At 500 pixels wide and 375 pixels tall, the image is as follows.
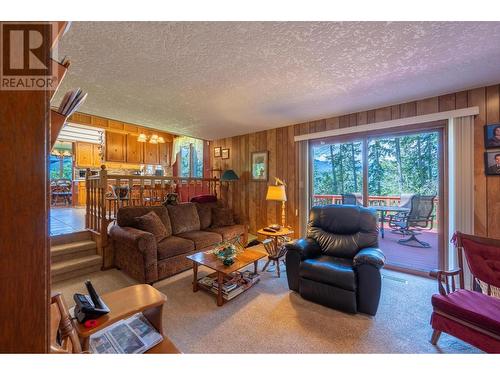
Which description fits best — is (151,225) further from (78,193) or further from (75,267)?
(78,193)

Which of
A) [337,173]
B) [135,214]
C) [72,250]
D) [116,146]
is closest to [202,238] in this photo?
[135,214]

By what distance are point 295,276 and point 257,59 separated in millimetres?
2243

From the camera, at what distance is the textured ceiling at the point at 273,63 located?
147 centimetres

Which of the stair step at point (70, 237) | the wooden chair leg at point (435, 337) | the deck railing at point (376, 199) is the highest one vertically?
the deck railing at point (376, 199)

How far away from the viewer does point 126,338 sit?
116 cm

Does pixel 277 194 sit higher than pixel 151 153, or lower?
lower

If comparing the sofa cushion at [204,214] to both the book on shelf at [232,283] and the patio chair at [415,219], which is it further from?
the patio chair at [415,219]

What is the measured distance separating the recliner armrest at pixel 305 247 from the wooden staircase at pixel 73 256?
2.75m

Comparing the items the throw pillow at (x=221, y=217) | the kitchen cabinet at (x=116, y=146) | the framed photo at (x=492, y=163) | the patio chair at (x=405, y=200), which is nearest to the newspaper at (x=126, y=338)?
the throw pillow at (x=221, y=217)

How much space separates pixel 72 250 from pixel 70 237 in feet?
1.04

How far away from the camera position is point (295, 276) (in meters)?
2.33

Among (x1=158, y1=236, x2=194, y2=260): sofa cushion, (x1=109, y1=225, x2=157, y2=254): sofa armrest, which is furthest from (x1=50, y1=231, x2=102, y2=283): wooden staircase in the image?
(x1=158, y1=236, x2=194, y2=260): sofa cushion

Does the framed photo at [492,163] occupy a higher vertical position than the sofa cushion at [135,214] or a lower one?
higher

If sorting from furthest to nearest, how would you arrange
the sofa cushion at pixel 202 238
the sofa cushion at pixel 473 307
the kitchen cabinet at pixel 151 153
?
the kitchen cabinet at pixel 151 153
the sofa cushion at pixel 202 238
the sofa cushion at pixel 473 307
